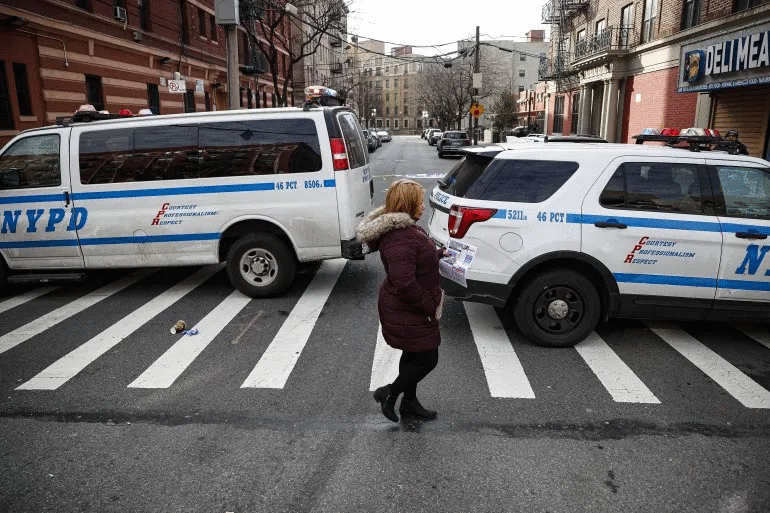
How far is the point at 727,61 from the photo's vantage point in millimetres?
14555

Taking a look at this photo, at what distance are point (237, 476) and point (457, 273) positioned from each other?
2.87 m

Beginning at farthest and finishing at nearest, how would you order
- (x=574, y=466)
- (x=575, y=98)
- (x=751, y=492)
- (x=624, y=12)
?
(x=575, y=98) < (x=624, y=12) < (x=574, y=466) < (x=751, y=492)

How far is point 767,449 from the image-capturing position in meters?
3.77

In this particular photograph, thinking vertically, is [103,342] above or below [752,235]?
below

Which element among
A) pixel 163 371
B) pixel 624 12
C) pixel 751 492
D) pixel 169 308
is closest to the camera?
pixel 751 492

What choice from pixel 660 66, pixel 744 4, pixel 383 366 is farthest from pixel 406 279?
pixel 660 66

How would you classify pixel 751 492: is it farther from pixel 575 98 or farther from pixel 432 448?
pixel 575 98

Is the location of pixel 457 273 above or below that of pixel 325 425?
above

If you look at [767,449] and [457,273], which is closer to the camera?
[767,449]

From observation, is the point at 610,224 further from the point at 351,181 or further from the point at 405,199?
the point at 351,181

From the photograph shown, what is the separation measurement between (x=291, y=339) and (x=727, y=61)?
14.6 meters

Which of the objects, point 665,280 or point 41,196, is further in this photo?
point 41,196

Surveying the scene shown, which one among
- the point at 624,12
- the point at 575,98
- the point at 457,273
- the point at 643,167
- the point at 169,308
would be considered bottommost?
the point at 169,308

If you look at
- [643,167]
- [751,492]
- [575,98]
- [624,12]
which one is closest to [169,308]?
[643,167]
